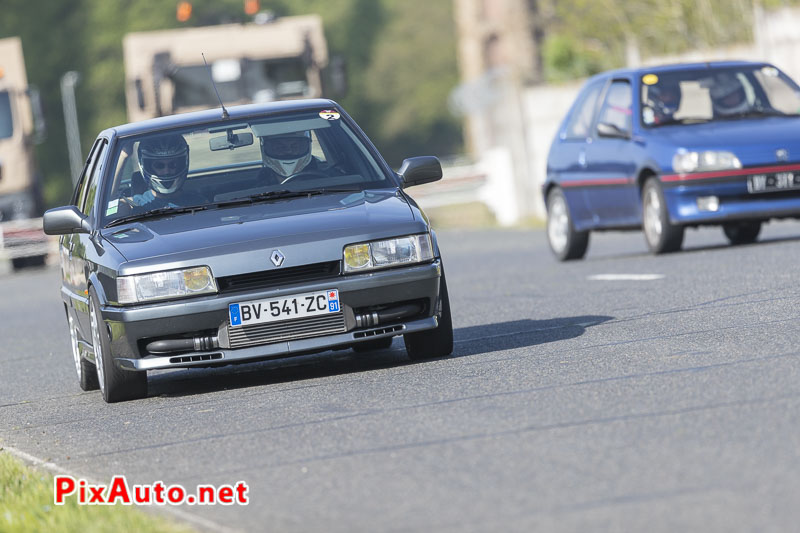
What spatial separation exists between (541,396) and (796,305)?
9.95ft

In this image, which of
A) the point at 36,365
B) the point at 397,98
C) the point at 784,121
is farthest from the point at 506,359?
the point at 397,98

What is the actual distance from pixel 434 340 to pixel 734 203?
6.12m

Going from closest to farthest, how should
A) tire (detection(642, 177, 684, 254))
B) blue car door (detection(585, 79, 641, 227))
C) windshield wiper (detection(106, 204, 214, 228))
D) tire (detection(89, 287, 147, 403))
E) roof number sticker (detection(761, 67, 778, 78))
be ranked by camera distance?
1. tire (detection(89, 287, 147, 403))
2. windshield wiper (detection(106, 204, 214, 228))
3. tire (detection(642, 177, 684, 254))
4. blue car door (detection(585, 79, 641, 227))
5. roof number sticker (detection(761, 67, 778, 78))

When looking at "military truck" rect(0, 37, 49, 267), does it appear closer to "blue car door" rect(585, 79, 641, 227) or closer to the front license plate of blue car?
"blue car door" rect(585, 79, 641, 227)

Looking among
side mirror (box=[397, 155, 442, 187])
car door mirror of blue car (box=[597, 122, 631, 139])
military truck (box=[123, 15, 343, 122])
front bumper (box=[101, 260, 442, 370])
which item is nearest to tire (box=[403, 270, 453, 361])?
front bumper (box=[101, 260, 442, 370])

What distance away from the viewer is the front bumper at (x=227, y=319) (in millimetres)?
8742

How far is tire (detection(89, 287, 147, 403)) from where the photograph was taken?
29.9ft

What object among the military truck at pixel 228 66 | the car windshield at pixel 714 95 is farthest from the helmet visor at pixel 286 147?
the military truck at pixel 228 66

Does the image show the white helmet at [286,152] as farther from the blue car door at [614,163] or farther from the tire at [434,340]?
the blue car door at [614,163]

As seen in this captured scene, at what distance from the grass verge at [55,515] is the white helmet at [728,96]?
10.2 metres

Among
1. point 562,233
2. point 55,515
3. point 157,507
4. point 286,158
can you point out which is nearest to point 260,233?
point 286,158

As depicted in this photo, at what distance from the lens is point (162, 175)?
9.84 m

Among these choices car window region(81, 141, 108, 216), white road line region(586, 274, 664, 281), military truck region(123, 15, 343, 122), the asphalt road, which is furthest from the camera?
military truck region(123, 15, 343, 122)

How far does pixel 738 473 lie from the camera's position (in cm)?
544
